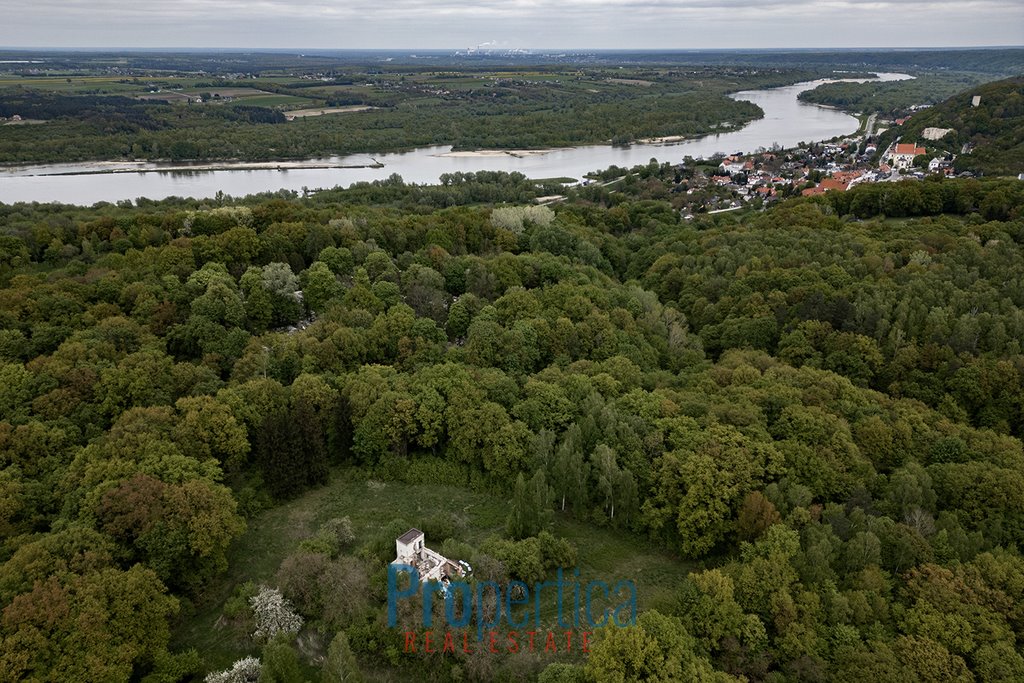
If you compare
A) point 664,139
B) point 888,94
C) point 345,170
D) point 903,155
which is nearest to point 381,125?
point 345,170

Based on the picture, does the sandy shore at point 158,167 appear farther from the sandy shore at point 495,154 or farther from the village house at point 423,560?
the village house at point 423,560

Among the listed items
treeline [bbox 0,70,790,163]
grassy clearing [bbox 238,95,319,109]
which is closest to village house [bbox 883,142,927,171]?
treeline [bbox 0,70,790,163]

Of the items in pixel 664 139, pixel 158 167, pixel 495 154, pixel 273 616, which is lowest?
pixel 273 616

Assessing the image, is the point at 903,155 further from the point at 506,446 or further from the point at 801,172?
the point at 506,446

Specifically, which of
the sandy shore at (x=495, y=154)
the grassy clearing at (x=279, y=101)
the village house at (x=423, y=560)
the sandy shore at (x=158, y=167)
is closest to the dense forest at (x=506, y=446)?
the village house at (x=423, y=560)

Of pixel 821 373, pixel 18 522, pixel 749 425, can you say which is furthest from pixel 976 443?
pixel 18 522

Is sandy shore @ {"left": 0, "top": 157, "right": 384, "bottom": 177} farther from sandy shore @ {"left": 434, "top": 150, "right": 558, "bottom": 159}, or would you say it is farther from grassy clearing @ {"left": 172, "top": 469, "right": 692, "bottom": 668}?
grassy clearing @ {"left": 172, "top": 469, "right": 692, "bottom": 668}
